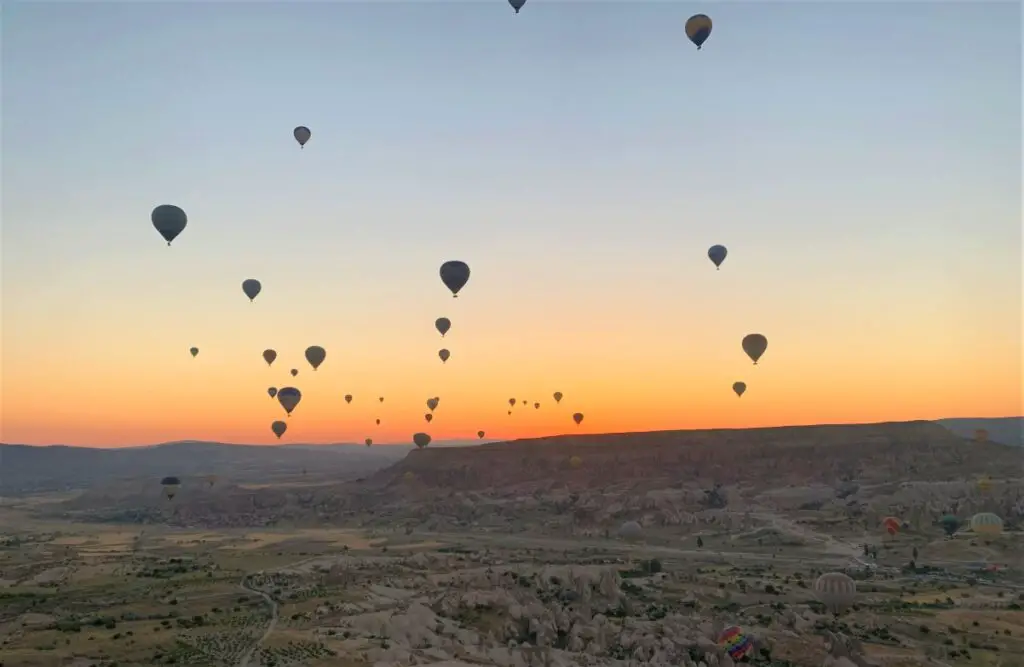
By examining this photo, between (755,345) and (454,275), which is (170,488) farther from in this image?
(755,345)

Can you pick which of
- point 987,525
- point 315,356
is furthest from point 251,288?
point 987,525

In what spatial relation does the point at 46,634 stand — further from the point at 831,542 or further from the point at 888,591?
the point at 831,542

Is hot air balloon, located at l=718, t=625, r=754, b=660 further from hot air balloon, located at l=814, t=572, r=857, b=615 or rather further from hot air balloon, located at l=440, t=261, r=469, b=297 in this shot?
hot air balloon, located at l=440, t=261, r=469, b=297

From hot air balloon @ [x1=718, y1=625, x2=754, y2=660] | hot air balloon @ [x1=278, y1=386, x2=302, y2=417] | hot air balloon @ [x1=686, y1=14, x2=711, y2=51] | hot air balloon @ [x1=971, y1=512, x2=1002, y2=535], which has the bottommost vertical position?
hot air balloon @ [x1=718, y1=625, x2=754, y2=660]

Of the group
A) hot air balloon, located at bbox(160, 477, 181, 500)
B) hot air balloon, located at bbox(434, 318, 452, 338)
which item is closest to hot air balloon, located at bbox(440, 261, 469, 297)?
hot air balloon, located at bbox(434, 318, 452, 338)

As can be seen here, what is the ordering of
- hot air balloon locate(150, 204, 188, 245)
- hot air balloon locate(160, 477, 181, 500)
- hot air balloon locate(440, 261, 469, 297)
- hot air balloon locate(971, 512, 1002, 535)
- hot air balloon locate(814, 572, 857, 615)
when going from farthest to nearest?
1. hot air balloon locate(160, 477, 181, 500)
2. hot air balloon locate(971, 512, 1002, 535)
3. hot air balloon locate(440, 261, 469, 297)
4. hot air balloon locate(150, 204, 188, 245)
5. hot air balloon locate(814, 572, 857, 615)

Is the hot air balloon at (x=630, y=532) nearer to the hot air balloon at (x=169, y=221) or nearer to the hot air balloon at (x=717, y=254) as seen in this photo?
the hot air balloon at (x=717, y=254)

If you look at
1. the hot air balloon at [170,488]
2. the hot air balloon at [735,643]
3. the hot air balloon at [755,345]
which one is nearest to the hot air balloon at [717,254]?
the hot air balloon at [755,345]

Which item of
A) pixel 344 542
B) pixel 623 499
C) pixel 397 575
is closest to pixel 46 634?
pixel 397 575
